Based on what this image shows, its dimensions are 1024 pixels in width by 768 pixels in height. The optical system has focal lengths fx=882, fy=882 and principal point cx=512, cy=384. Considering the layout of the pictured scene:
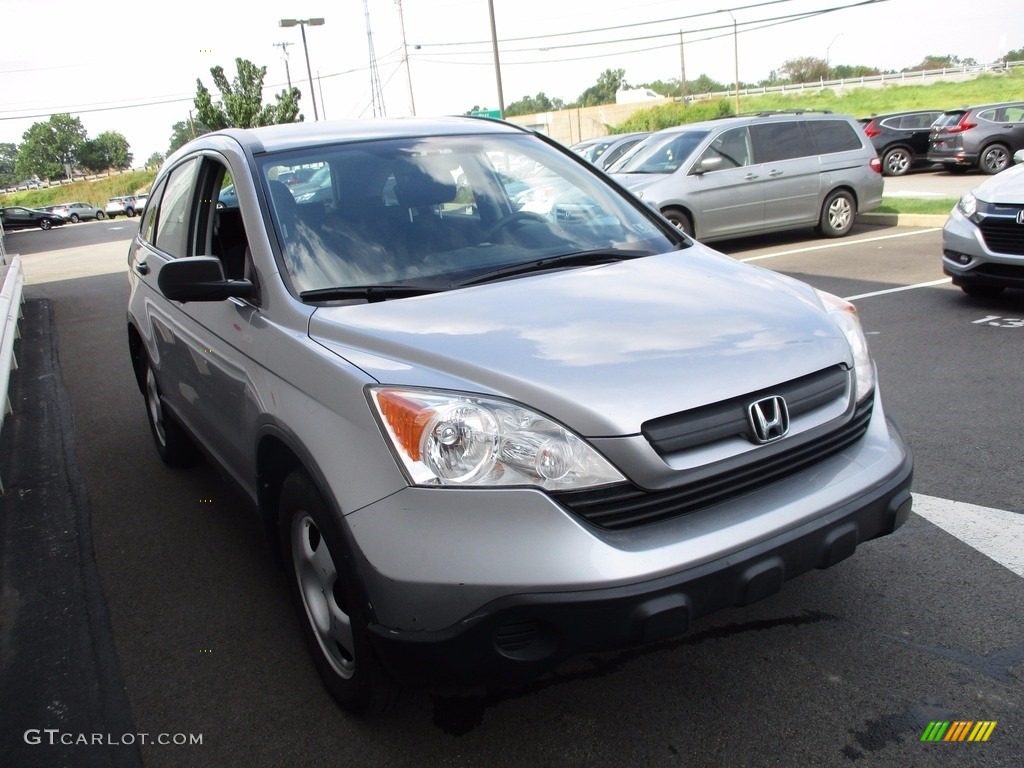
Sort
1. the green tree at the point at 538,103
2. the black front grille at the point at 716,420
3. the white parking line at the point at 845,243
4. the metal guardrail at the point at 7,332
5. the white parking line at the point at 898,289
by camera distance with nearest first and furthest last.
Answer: the black front grille at the point at 716,420 < the metal guardrail at the point at 7,332 < the white parking line at the point at 898,289 < the white parking line at the point at 845,243 < the green tree at the point at 538,103

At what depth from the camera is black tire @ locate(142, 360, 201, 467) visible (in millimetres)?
4988

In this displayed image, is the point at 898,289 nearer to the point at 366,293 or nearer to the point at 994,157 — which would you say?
the point at 366,293

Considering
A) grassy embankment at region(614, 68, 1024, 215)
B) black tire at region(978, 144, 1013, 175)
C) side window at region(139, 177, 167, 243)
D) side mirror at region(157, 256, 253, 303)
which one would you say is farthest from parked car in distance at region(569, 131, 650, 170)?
grassy embankment at region(614, 68, 1024, 215)

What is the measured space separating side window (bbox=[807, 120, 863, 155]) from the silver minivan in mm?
14

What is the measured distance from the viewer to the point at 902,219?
13.2 metres

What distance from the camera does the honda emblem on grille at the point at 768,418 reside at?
7.53 feet

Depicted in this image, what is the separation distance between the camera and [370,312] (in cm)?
271

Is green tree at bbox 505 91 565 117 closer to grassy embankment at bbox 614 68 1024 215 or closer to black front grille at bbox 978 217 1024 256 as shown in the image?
grassy embankment at bbox 614 68 1024 215

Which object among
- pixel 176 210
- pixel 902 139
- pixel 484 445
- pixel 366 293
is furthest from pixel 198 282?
pixel 902 139

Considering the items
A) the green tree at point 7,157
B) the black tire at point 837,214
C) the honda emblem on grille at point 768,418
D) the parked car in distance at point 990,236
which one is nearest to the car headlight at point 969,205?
the parked car in distance at point 990,236

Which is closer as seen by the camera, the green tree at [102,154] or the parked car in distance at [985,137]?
the parked car in distance at [985,137]

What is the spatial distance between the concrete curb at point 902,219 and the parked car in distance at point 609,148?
3858 millimetres

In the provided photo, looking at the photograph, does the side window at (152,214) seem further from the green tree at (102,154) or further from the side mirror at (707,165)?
the green tree at (102,154)

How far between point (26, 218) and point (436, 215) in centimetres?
5517
